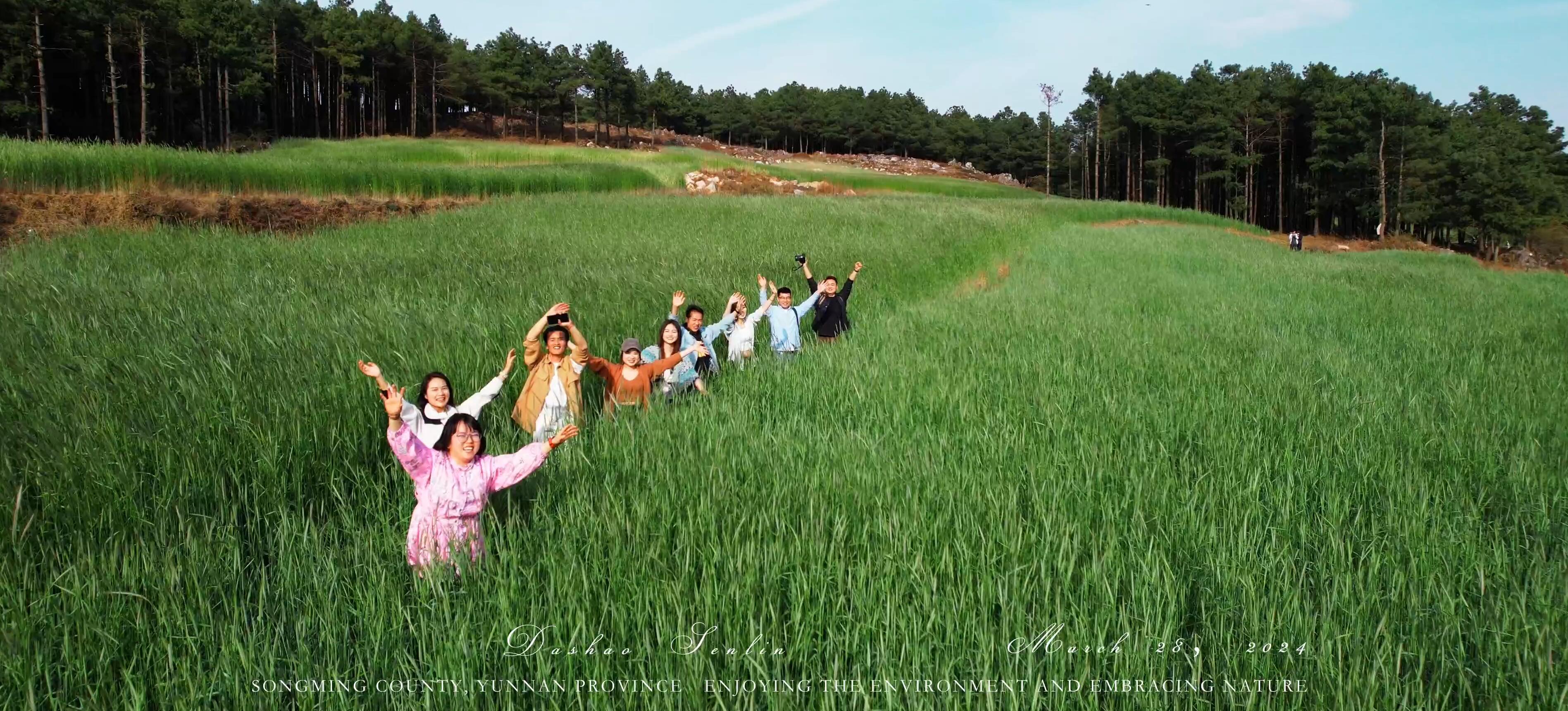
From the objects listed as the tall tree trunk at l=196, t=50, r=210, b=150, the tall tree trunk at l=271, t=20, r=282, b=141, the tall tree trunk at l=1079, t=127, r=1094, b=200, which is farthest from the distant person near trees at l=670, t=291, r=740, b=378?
the tall tree trunk at l=1079, t=127, r=1094, b=200

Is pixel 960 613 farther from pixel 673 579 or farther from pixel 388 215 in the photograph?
pixel 388 215

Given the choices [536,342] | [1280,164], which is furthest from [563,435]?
[1280,164]

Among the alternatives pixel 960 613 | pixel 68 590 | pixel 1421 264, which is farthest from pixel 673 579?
pixel 1421 264

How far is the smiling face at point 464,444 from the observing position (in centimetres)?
307

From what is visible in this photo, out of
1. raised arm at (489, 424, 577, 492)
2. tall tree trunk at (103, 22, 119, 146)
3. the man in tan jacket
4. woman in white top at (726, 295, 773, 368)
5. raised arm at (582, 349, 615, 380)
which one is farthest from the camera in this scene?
tall tree trunk at (103, 22, 119, 146)

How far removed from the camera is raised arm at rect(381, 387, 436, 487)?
295 cm

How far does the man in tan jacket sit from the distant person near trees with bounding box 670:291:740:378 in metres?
1.07

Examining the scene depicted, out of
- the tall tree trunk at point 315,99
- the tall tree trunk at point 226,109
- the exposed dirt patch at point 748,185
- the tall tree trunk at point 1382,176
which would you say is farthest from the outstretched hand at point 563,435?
the tall tree trunk at point 315,99

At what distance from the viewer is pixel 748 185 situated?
32.6 meters

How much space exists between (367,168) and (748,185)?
52.6 ft

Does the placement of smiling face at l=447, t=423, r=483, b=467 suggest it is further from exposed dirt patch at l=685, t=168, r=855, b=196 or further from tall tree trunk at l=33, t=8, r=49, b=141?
tall tree trunk at l=33, t=8, r=49, b=141

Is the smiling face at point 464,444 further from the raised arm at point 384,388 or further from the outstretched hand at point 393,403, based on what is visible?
the raised arm at point 384,388

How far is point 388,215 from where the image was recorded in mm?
17406

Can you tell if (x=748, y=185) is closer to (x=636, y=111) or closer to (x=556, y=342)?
(x=556, y=342)
